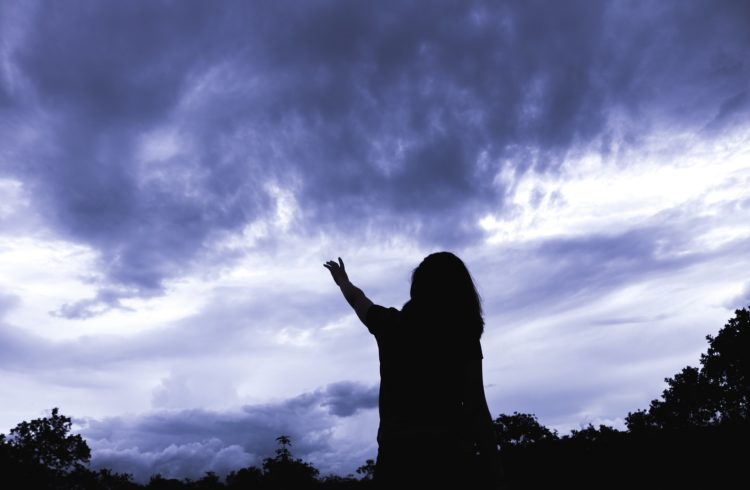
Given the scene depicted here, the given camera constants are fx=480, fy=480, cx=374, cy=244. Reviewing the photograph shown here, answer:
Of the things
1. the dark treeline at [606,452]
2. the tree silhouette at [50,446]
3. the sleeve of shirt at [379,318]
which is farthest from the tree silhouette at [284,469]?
the sleeve of shirt at [379,318]

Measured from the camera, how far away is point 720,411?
153ft

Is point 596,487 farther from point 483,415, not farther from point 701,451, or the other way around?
point 483,415

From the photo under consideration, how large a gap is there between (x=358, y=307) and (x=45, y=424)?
171 ft

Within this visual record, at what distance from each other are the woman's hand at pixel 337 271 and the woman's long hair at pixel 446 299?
2.70 feet

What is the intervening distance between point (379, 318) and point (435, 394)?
1.89 feet

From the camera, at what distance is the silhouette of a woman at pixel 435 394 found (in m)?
2.34

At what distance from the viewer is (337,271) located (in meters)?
3.74

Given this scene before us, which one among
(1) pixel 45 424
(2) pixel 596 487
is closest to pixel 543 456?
(2) pixel 596 487

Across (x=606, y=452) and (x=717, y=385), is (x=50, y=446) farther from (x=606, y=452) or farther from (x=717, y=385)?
(x=717, y=385)

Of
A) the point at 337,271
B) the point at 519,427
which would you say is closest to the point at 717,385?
the point at 519,427

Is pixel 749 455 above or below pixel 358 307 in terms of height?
above

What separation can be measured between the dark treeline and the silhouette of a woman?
0.41 ft

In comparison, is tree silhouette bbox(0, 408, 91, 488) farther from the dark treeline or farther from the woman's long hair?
the woman's long hair

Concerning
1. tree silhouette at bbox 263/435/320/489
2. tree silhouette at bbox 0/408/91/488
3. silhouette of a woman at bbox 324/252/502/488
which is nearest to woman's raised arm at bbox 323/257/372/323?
silhouette of a woman at bbox 324/252/502/488
